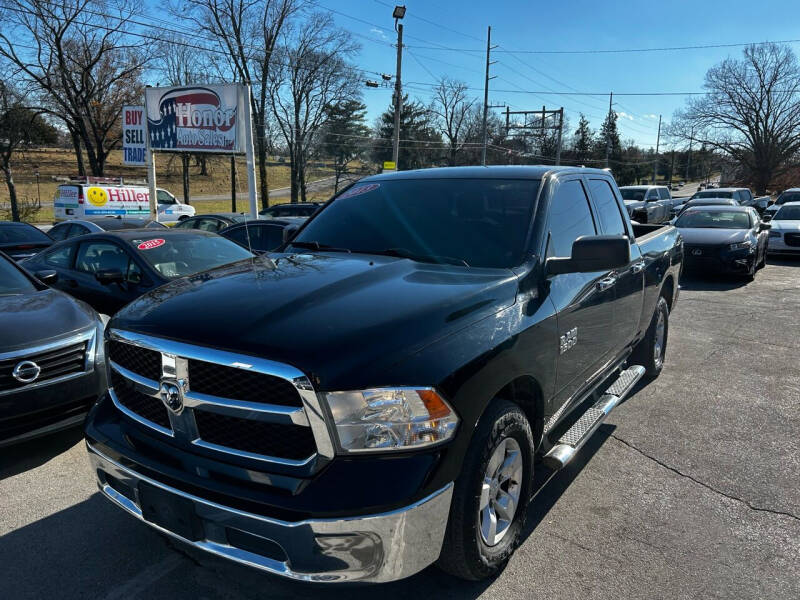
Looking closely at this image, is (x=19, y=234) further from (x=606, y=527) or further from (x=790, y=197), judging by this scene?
(x=790, y=197)

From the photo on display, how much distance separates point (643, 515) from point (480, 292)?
1.76 meters

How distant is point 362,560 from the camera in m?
1.94

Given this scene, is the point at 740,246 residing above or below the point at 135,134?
below

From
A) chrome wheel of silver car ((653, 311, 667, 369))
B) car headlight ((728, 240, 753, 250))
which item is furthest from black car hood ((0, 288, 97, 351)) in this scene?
car headlight ((728, 240, 753, 250))

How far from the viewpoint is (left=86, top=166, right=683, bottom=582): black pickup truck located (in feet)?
6.35

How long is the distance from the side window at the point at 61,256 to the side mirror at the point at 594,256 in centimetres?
624

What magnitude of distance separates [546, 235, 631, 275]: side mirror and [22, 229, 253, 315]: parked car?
4335 millimetres

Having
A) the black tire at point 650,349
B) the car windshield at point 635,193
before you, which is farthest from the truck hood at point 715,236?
the car windshield at point 635,193

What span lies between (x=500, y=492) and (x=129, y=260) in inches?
199

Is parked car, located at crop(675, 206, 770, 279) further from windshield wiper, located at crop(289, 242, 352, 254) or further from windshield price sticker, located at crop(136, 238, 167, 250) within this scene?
windshield wiper, located at crop(289, 242, 352, 254)

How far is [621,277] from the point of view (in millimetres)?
3918

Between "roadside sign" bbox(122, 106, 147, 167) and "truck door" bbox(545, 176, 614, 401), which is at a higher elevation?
"roadside sign" bbox(122, 106, 147, 167)

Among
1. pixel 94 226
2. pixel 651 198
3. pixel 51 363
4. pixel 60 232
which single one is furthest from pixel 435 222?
pixel 651 198

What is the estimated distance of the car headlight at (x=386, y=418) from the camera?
194 cm
